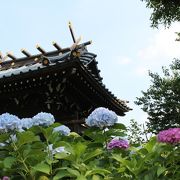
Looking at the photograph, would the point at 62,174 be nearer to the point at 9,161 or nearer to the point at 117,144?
the point at 9,161

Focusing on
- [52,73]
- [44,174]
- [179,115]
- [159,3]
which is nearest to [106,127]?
[44,174]

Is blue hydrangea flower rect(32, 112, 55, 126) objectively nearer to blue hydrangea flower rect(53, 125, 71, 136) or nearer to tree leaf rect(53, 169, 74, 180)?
blue hydrangea flower rect(53, 125, 71, 136)

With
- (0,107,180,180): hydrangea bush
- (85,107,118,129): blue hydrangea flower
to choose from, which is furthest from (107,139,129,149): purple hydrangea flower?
(85,107,118,129): blue hydrangea flower

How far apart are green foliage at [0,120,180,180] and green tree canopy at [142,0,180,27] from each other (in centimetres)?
1632

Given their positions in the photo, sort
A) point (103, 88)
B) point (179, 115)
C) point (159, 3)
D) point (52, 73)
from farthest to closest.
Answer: point (179, 115) < point (159, 3) < point (103, 88) < point (52, 73)

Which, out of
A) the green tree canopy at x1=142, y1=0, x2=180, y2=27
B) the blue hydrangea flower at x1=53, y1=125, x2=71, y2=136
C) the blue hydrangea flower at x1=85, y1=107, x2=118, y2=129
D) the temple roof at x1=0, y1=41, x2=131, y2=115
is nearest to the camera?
the blue hydrangea flower at x1=85, y1=107, x2=118, y2=129

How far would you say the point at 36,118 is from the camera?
3008mm

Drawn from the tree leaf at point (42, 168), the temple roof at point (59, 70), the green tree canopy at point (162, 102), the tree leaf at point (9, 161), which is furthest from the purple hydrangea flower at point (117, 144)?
the green tree canopy at point (162, 102)

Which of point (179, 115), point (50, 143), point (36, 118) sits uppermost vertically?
point (179, 115)

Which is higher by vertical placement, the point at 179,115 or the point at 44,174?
the point at 179,115

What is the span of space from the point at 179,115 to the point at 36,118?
31.2 metres

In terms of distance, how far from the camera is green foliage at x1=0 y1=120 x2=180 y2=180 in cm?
264

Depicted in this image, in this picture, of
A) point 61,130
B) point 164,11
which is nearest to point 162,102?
point 164,11

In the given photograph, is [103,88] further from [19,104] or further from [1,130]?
[1,130]
